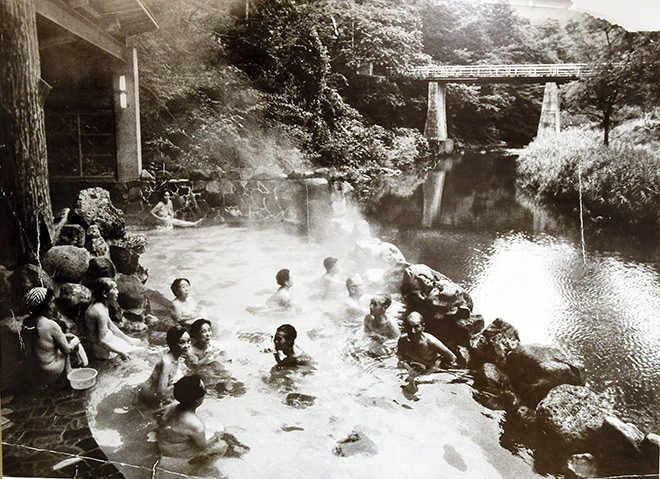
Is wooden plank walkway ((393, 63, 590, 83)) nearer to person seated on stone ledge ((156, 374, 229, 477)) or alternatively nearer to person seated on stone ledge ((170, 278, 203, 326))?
person seated on stone ledge ((170, 278, 203, 326))

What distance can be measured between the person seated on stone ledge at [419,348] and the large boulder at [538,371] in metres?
0.30

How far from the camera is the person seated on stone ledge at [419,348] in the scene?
8.39ft

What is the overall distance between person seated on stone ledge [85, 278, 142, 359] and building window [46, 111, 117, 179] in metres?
0.60

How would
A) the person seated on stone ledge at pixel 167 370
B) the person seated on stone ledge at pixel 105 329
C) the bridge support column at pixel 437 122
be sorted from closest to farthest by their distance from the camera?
the person seated on stone ledge at pixel 167 370 → the person seated on stone ledge at pixel 105 329 → the bridge support column at pixel 437 122

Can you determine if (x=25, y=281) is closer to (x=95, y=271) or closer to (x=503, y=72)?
(x=95, y=271)

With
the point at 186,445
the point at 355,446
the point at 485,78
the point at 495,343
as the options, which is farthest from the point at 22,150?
the point at 495,343

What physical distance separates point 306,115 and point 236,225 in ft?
2.29

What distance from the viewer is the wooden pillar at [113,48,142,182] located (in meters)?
2.73


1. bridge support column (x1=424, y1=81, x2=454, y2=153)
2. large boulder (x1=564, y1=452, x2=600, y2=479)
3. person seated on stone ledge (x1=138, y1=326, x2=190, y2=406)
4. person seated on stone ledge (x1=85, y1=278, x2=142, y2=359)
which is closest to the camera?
large boulder (x1=564, y1=452, x2=600, y2=479)

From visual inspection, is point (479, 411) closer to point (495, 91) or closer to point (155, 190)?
point (495, 91)

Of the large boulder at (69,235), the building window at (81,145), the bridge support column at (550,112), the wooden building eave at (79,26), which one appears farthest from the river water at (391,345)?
the wooden building eave at (79,26)

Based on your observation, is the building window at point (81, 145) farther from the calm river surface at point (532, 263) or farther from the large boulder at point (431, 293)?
the large boulder at point (431, 293)

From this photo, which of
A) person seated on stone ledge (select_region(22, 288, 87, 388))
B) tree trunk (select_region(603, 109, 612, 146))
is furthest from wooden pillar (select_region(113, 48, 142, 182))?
tree trunk (select_region(603, 109, 612, 146))

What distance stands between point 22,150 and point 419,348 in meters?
2.25
